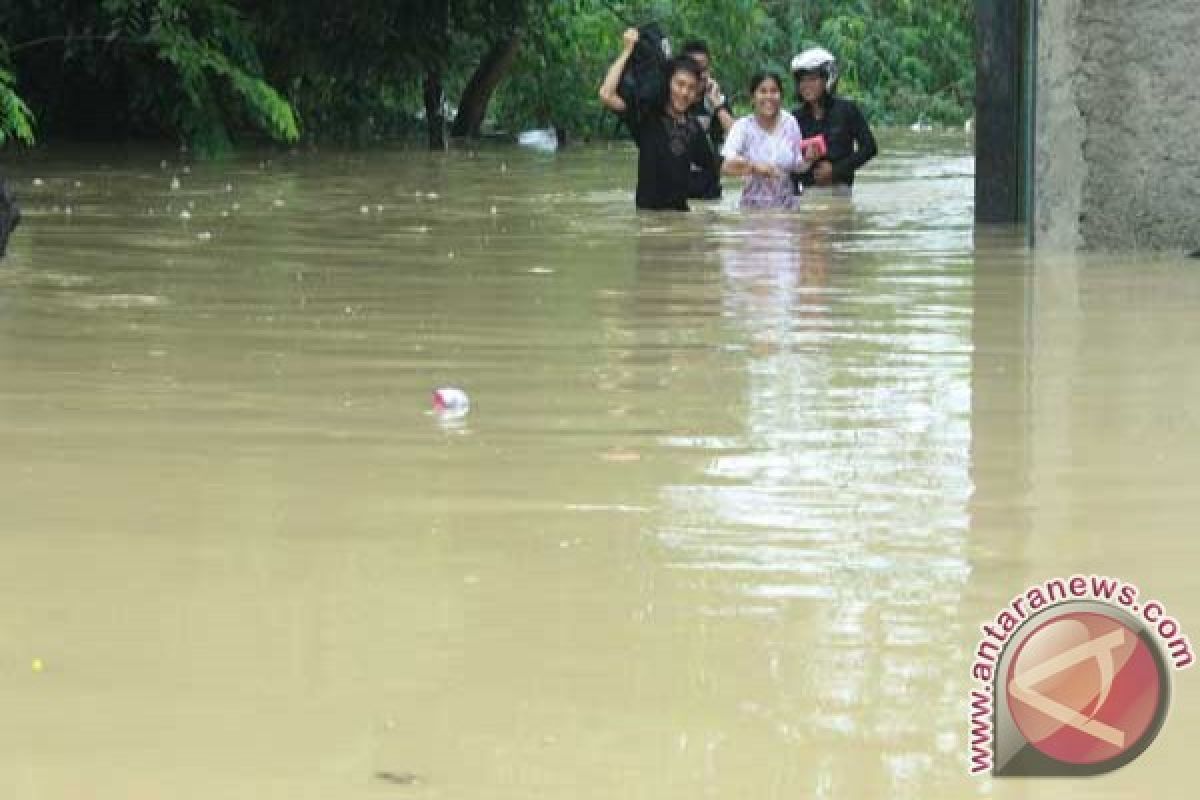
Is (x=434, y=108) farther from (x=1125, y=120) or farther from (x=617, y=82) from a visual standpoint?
(x=1125, y=120)

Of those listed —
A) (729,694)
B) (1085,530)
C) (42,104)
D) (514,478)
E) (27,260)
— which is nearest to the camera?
(729,694)

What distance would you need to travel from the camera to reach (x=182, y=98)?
76.5ft

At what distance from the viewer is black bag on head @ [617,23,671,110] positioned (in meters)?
15.2

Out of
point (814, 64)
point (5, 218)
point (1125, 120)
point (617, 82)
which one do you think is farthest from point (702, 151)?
point (5, 218)

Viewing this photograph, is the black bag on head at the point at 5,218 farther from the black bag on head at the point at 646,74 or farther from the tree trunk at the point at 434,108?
the tree trunk at the point at 434,108

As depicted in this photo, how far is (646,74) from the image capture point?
15.3 metres

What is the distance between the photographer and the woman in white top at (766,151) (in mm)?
15273

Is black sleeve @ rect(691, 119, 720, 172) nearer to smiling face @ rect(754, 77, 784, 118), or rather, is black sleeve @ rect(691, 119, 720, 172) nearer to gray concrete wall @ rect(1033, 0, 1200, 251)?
smiling face @ rect(754, 77, 784, 118)

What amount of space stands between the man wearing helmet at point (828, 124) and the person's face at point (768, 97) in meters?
0.89

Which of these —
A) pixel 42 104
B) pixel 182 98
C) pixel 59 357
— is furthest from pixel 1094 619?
pixel 42 104

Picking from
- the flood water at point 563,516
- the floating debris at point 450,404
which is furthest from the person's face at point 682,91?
the floating debris at point 450,404

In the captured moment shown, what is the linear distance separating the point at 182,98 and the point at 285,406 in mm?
16025

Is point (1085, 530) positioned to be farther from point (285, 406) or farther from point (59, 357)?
point (59, 357)

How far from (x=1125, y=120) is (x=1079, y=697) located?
8.83 metres
